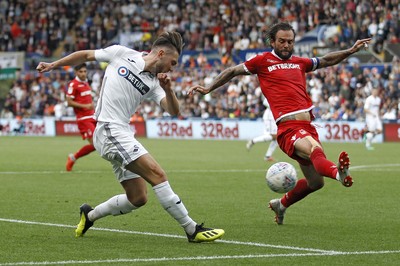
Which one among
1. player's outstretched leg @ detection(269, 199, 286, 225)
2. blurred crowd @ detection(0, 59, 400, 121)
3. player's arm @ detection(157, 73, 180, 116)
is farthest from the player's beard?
blurred crowd @ detection(0, 59, 400, 121)

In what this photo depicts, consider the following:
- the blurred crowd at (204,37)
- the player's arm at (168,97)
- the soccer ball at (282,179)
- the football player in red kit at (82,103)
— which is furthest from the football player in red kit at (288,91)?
the blurred crowd at (204,37)

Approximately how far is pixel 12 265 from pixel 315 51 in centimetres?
3164

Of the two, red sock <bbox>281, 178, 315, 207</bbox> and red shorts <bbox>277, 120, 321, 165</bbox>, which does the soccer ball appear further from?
red shorts <bbox>277, 120, 321, 165</bbox>

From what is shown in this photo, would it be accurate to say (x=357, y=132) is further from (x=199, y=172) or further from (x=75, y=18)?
(x=75, y=18)

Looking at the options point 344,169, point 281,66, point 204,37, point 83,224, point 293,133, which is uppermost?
point 204,37

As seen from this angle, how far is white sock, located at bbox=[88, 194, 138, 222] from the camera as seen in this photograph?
1043cm

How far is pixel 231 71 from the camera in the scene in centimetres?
1150

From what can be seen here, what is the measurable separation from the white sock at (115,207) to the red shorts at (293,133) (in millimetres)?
2005

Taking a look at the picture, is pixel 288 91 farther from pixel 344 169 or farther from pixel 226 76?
pixel 344 169

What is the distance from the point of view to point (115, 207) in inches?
413

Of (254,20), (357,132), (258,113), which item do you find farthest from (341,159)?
(254,20)

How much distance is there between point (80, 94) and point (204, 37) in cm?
2739

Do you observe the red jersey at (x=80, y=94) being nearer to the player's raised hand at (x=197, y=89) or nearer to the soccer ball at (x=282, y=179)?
the soccer ball at (x=282, y=179)

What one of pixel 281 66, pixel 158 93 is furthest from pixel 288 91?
pixel 158 93
